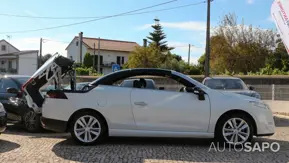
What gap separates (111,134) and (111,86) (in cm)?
94

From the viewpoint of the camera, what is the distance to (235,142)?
7.53m

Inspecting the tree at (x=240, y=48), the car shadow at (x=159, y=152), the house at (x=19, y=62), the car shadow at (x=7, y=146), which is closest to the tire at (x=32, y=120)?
the car shadow at (x=7, y=146)

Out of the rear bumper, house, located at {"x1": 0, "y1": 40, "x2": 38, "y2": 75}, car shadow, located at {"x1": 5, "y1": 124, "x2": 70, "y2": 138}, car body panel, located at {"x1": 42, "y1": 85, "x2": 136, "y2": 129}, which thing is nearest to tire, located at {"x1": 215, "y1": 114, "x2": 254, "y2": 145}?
car body panel, located at {"x1": 42, "y1": 85, "x2": 136, "y2": 129}

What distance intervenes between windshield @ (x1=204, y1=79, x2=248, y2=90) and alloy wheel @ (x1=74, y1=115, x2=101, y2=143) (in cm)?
624

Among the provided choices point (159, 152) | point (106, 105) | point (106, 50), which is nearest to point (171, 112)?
point (159, 152)

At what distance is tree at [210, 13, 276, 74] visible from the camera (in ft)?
126

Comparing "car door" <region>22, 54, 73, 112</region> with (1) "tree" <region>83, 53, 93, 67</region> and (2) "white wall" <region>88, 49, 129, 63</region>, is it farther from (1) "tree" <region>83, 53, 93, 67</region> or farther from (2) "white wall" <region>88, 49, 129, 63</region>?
(2) "white wall" <region>88, 49, 129, 63</region>

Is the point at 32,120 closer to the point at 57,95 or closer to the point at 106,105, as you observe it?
the point at 57,95

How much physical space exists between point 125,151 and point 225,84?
6.90 meters

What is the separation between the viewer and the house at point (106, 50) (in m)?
71.7

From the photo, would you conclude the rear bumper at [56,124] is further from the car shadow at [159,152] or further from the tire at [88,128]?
the car shadow at [159,152]

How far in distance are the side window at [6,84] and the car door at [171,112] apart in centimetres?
405

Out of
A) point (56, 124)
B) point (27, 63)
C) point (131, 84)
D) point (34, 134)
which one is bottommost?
point (34, 134)

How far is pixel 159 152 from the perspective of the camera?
7043 mm
